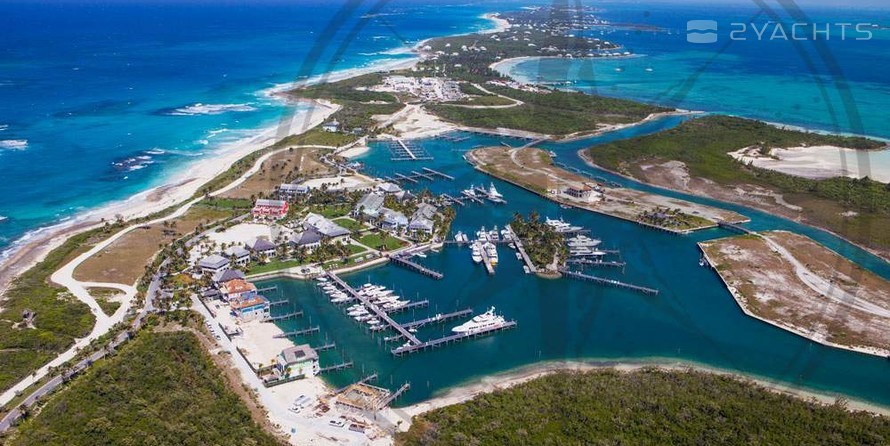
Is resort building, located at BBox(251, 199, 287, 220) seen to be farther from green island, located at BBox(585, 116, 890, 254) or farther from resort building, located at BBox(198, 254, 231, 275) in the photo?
green island, located at BBox(585, 116, 890, 254)

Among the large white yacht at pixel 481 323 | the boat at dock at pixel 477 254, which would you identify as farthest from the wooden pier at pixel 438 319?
the boat at dock at pixel 477 254

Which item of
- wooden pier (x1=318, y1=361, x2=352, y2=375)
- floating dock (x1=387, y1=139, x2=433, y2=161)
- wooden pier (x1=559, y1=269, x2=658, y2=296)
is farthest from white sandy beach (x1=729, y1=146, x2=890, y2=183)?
wooden pier (x1=318, y1=361, x2=352, y2=375)

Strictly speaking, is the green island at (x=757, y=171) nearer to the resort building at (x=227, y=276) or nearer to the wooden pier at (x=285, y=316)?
the wooden pier at (x=285, y=316)

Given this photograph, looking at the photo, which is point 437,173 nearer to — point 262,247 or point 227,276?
point 262,247

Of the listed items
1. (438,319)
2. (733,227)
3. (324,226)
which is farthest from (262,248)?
(733,227)

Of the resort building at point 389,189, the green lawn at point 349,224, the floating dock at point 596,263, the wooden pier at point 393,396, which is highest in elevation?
the resort building at point 389,189

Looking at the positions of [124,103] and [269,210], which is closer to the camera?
[269,210]
